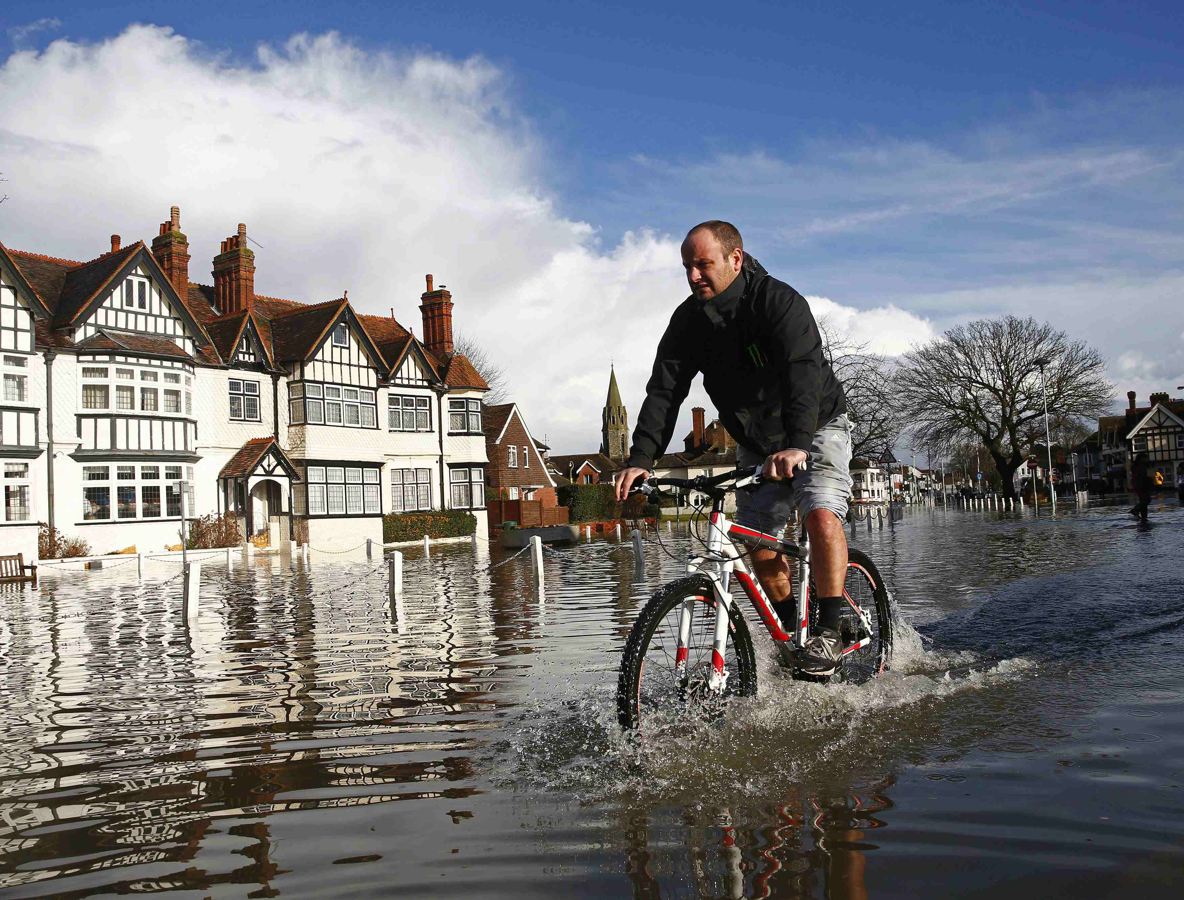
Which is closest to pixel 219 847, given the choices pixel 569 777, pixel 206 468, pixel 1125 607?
pixel 569 777

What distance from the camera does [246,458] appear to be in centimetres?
3850

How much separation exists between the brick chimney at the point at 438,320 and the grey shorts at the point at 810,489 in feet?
150

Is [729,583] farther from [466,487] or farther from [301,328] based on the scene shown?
[466,487]

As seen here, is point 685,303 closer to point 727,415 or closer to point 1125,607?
point 727,415

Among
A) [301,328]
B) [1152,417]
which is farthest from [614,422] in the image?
[301,328]

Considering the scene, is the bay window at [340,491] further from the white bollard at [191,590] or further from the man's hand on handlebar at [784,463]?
the man's hand on handlebar at [784,463]

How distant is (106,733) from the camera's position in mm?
5266

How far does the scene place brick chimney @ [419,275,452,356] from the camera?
4988cm

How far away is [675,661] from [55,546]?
3200cm

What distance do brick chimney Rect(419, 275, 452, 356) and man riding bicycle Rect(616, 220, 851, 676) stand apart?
45.5 metres

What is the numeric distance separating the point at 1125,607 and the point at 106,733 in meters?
Result: 6.99

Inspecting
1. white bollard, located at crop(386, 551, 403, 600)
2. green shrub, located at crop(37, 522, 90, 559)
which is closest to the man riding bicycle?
white bollard, located at crop(386, 551, 403, 600)

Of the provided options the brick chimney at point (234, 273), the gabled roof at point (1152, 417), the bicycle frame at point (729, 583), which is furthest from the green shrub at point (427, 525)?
the gabled roof at point (1152, 417)

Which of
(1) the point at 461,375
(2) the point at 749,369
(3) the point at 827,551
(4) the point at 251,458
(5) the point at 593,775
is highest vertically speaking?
(1) the point at 461,375
